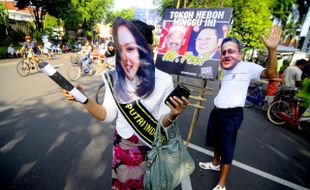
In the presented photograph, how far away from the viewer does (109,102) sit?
5.28 feet

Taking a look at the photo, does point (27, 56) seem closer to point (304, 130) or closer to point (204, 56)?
point (204, 56)

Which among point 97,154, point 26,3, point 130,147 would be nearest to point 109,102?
point 130,147

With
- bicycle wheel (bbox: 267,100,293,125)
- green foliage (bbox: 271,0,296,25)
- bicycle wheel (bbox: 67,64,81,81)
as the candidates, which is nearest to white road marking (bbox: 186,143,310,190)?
bicycle wheel (bbox: 267,100,293,125)

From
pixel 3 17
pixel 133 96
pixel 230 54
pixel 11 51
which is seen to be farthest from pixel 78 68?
pixel 3 17

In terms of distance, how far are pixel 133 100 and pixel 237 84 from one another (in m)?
1.59

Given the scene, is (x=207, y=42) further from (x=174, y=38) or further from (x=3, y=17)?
A: (x=3, y=17)

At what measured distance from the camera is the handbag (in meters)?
1.45

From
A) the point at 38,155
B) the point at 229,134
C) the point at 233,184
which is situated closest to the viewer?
the point at 229,134

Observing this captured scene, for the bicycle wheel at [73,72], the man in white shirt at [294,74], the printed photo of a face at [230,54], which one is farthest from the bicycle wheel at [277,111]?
the bicycle wheel at [73,72]

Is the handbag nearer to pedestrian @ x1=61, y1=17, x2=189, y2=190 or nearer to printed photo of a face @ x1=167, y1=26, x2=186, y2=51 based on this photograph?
pedestrian @ x1=61, y1=17, x2=189, y2=190

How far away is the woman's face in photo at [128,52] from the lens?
54.8 inches

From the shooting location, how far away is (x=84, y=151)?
345 cm

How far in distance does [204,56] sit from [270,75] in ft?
4.68

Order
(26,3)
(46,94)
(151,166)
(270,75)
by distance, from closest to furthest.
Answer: (151,166) < (270,75) < (46,94) < (26,3)
